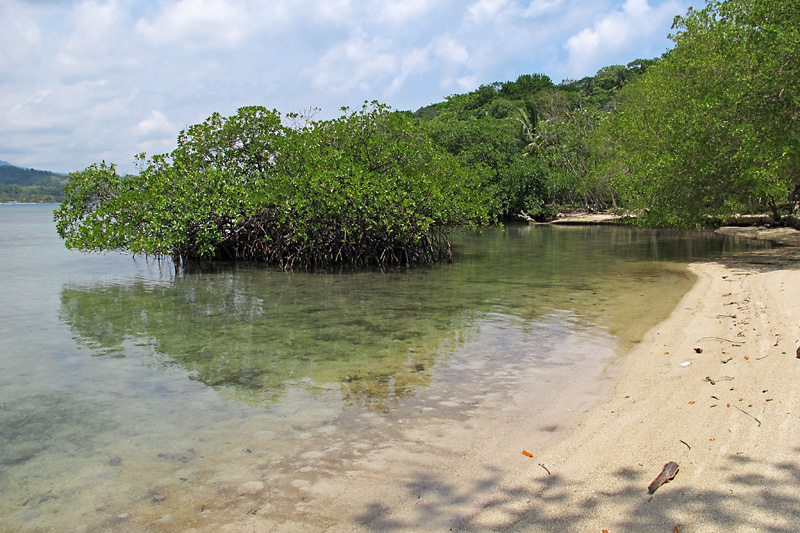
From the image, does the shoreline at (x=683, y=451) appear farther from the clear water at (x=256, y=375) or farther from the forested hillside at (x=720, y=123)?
the forested hillside at (x=720, y=123)

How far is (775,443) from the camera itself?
Result: 12.6 feet

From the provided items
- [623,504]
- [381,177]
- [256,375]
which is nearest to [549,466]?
[623,504]

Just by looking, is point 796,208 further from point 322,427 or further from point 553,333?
point 322,427

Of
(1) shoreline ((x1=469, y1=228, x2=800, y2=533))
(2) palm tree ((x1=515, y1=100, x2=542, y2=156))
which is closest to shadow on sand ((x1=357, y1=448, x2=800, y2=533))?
(1) shoreline ((x1=469, y1=228, x2=800, y2=533))

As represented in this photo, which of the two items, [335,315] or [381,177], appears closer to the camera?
[335,315]

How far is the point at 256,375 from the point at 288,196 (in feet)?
33.9

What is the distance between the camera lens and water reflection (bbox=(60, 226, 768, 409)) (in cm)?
700

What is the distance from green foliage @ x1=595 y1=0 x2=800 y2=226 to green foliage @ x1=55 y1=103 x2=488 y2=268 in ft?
20.5

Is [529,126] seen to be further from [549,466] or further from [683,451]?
[549,466]

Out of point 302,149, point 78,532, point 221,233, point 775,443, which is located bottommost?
point 78,532

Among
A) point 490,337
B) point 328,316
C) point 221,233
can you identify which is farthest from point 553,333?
point 221,233

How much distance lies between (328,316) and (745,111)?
42.5ft

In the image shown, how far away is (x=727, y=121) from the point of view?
15.5 m

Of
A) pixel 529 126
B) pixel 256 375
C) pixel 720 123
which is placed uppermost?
pixel 529 126
